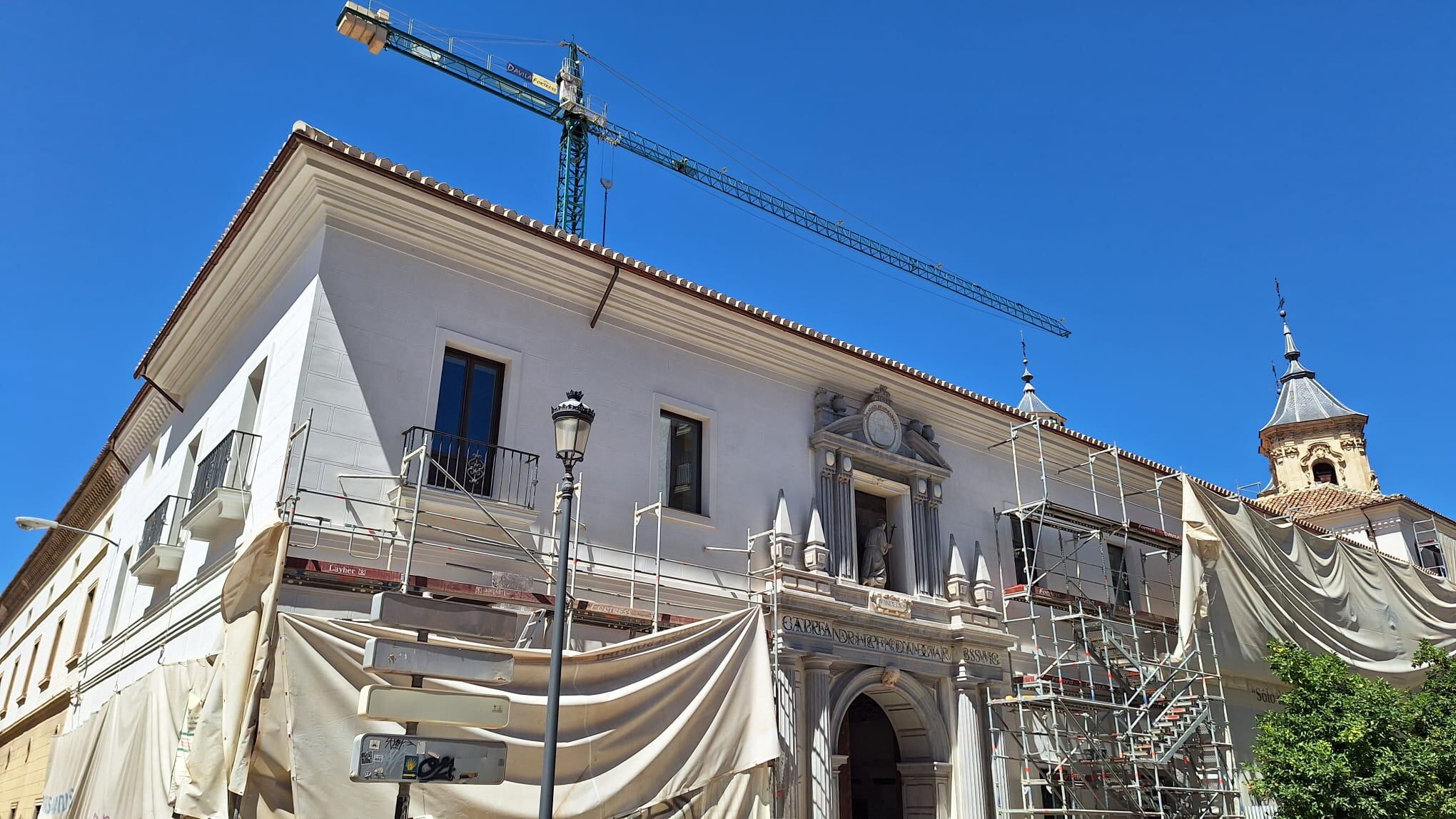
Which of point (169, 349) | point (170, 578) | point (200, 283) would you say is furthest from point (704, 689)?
point (169, 349)

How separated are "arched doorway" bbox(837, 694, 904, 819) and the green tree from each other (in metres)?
5.16

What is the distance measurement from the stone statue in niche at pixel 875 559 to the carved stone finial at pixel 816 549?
106 cm

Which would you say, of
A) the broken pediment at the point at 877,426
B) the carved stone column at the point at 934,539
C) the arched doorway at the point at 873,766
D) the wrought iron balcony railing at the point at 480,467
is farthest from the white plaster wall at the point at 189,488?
the arched doorway at the point at 873,766

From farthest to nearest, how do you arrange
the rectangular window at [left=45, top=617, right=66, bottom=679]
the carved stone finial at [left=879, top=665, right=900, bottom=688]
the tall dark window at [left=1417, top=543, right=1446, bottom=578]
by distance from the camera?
the tall dark window at [left=1417, top=543, right=1446, bottom=578]
the rectangular window at [left=45, top=617, right=66, bottom=679]
the carved stone finial at [left=879, top=665, right=900, bottom=688]

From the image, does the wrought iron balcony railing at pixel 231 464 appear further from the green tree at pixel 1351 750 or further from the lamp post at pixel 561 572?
the green tree at pixel 1351 750

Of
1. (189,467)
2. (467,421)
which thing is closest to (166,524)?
(189,467)

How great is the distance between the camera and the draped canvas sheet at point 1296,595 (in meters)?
16.0

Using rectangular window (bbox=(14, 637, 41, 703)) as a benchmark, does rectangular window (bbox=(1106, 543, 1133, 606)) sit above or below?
above

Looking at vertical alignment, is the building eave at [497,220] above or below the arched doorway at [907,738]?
above

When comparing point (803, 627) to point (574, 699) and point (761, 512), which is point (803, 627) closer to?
point (761, 512)

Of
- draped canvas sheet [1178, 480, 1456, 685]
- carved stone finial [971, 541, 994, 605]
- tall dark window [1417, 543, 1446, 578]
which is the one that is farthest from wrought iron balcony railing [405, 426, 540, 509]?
tall dark window [1417, 543, 1446, 578]

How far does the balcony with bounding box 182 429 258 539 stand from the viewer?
395 inches

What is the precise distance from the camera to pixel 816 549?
42.1 feet

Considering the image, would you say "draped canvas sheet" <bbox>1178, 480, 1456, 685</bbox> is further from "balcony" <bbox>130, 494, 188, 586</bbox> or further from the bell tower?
"balcony" <bbox>130, 494, 188, 586</bbox>
